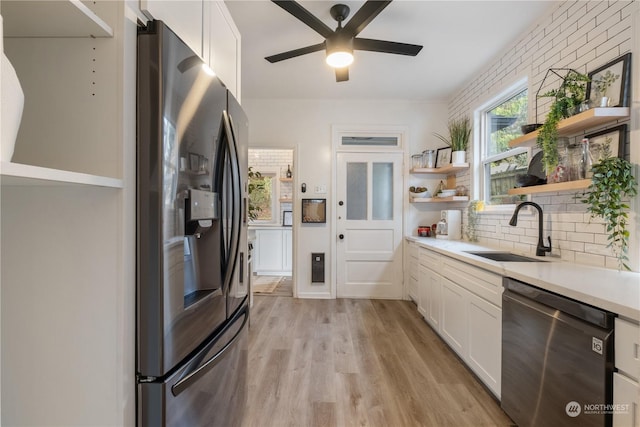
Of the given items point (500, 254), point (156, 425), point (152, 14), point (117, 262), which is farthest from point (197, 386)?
point (500, 254)

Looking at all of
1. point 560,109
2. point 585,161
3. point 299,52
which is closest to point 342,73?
point 299,52

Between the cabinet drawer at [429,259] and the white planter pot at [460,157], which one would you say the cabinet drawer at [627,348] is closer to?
the cabinet drawer at [429,259]

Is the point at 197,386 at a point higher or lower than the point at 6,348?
lower

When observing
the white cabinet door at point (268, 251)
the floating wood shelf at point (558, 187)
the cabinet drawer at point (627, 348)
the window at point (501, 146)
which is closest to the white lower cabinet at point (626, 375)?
the cabinet drawer at point (627, 348)

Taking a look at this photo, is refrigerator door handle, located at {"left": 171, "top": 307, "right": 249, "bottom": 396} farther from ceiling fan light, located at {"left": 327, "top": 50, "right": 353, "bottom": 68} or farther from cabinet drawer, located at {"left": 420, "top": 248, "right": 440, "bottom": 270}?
cabinet drawer, located at {"left": 420, "top": 248, "right": 440, "bottom": 270}

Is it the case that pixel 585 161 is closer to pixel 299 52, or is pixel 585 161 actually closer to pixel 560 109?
pixel 560 109

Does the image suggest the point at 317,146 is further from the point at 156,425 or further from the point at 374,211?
the point at 156,425

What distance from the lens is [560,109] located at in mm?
1926

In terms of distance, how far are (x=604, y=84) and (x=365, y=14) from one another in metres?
1.52

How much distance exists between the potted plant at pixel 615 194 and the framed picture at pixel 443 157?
2.15m

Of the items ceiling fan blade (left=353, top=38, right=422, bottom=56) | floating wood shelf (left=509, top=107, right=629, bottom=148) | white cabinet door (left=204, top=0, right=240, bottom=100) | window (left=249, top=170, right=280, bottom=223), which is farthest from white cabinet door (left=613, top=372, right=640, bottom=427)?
window (left=249, top=170, right=280, bottom=223)

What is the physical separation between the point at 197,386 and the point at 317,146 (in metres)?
3.43

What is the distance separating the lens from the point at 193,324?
0.99 m

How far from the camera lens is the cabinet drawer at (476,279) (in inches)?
71.0
